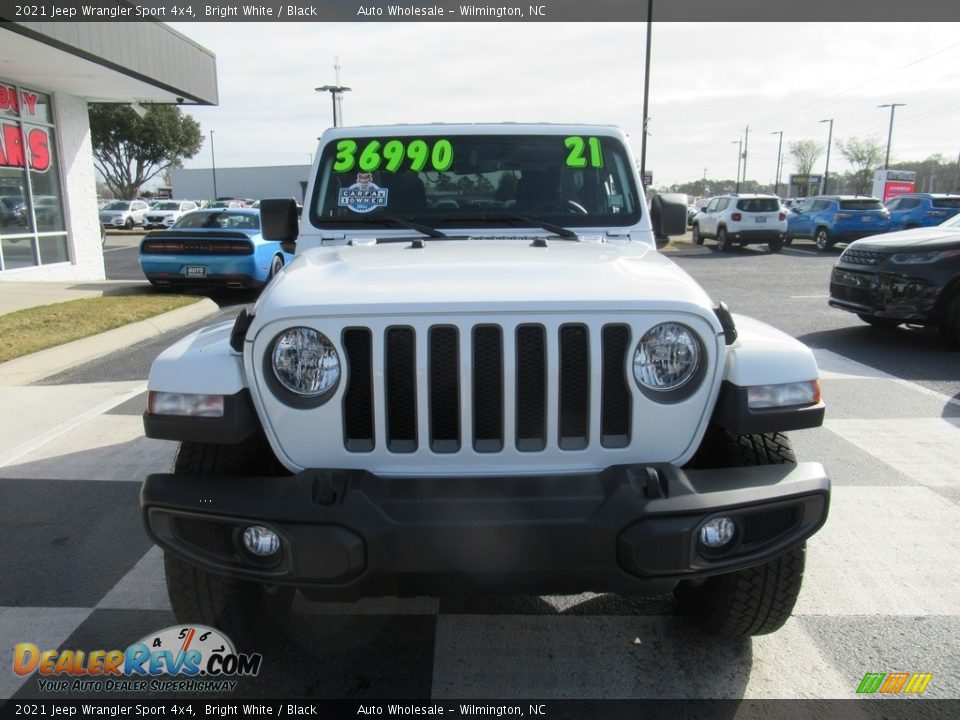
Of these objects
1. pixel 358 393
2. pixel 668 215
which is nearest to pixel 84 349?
pixel 668 215

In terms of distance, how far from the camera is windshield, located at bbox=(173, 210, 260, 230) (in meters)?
12.5

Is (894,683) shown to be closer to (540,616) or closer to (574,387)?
(540,616)

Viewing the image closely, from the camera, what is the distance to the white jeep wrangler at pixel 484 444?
6.64 feet

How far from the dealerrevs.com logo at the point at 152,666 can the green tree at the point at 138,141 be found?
50033mm

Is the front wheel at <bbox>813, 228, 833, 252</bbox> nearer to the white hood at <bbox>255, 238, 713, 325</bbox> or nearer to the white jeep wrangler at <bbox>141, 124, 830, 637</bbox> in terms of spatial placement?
the white hood at <bbox>255, 238, 713, 325</bbox>

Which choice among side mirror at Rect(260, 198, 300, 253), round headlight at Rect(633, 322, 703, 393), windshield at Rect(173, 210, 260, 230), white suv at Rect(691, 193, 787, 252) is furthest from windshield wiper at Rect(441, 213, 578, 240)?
white suv at Rect(691, 193, 787, 252)

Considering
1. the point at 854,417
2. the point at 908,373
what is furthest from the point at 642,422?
the point at 908,373

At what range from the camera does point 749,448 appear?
2375mm

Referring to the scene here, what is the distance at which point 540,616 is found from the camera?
2920mm

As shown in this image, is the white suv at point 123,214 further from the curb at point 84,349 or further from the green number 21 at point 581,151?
the green number 21 at point 581,151

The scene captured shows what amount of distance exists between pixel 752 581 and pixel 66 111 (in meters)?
16.6

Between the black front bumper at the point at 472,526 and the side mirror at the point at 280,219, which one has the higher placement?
the side mirror at the point at 280,219

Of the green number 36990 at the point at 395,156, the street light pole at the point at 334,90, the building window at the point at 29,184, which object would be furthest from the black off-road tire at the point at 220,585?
the street light pole at the point at 334,90

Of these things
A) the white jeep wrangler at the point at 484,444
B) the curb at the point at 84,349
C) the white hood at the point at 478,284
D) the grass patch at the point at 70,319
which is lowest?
the curb at the point at 84,349
